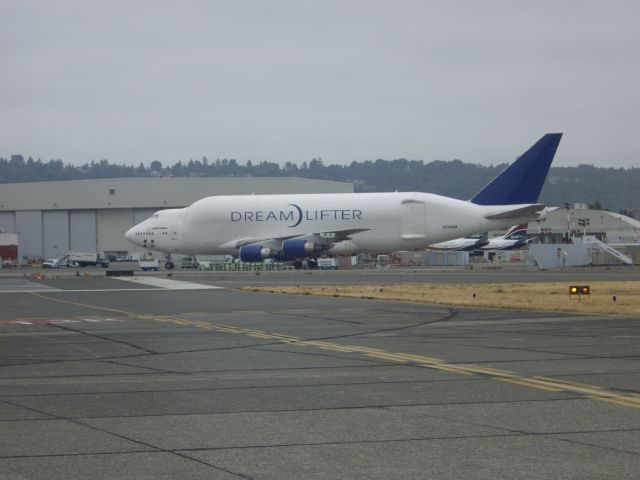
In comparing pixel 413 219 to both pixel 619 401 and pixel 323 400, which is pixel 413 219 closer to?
pixel 323 400

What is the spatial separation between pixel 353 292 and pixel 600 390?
26.8 metres

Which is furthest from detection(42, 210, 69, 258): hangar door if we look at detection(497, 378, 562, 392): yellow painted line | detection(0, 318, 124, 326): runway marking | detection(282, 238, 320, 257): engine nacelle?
detection(497, 378, 562, 392): yellow painted line

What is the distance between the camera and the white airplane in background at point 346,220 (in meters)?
66.9

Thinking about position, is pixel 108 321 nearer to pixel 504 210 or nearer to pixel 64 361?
pixel 64 361

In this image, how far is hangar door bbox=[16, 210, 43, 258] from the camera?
4567 inches

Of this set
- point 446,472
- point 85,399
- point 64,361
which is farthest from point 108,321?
point 446,472

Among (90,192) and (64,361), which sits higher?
(90,192)

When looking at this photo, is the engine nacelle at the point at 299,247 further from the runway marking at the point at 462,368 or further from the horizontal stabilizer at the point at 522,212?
the runway marking at the point at 462,368

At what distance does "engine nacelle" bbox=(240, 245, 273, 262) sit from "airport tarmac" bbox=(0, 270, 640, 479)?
154ft

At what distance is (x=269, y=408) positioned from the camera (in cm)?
1082

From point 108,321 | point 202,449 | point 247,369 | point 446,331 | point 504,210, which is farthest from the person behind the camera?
point 504,210

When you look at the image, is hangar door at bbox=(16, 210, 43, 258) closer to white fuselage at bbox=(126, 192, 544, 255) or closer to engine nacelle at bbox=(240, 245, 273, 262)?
white fuselage at bbox=(126, 192, 544, 255)

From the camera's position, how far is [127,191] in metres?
116

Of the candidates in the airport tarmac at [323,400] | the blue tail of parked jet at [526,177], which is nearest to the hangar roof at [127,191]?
the blue tail of parked jet at [526,177]
